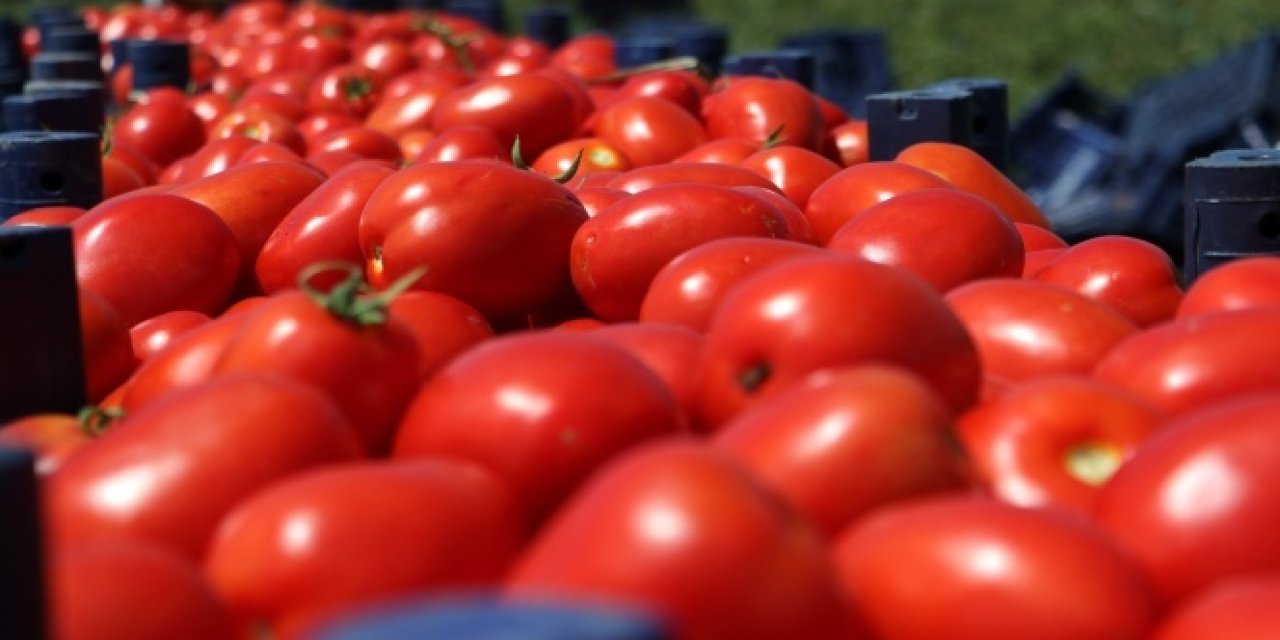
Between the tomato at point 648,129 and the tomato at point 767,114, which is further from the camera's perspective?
the tomato at point 767,114

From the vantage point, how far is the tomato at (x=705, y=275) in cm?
178

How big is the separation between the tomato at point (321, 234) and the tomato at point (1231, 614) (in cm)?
121

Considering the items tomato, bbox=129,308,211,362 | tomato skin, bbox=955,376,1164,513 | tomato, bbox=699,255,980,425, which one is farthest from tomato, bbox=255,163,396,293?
tomato skin, bbox=955,376,1164,513

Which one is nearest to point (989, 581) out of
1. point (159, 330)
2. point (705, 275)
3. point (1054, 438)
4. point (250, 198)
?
point (1054, 438)

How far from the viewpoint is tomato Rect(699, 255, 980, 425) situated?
1443 millimetres

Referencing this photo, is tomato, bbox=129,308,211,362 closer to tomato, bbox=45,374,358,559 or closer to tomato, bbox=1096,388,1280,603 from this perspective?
tomato, bbox=45,374,358,559

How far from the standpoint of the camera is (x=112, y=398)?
74.0 inches

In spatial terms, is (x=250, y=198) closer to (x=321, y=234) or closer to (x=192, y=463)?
(x=321, y=234)

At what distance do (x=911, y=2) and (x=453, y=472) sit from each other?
1048 cm

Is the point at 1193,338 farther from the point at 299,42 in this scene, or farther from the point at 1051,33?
the point at 1051,33

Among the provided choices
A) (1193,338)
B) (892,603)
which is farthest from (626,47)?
(892,603)

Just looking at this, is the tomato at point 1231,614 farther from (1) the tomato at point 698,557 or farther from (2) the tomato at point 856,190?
(2) the tomato at point 856,190

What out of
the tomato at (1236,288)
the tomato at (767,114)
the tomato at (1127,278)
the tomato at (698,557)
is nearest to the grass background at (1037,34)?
the tomato at (767,114)

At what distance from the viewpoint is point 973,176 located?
2.63m
